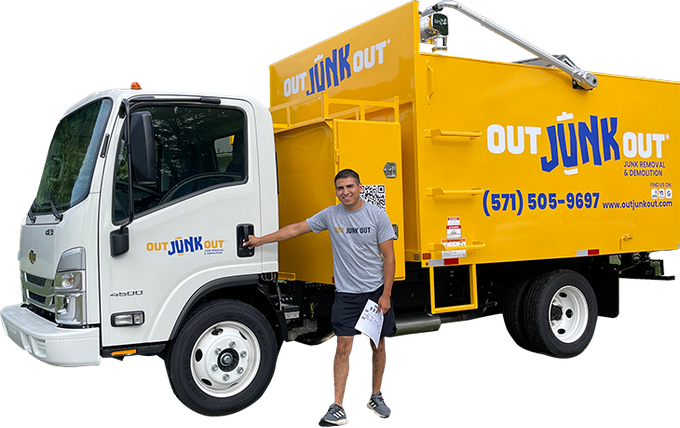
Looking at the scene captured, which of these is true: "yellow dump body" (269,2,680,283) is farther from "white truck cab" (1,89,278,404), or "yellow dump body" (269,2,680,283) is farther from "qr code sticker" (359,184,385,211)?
"white truck cab" (1,89,278,404)

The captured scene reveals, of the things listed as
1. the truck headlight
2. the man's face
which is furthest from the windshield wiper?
the man's face

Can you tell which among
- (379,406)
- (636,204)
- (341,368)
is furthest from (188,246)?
(636,204)

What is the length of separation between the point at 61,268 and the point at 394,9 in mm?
3753

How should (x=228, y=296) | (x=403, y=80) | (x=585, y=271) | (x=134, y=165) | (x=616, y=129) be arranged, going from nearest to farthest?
1. (x=134, y=165)
2. (x=228, y=296)
3. (x=403, y=80)
4. (x=616, y=129)
5. (x=585, y=271)

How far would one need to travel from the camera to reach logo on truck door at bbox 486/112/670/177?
6840mm

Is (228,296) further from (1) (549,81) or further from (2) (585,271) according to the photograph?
(2) (585,271)

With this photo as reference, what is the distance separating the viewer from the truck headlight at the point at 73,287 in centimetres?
506

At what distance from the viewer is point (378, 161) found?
235 inches

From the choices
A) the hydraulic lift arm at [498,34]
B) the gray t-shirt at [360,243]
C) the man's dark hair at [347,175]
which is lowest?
the gray t-shirt at [360,243]

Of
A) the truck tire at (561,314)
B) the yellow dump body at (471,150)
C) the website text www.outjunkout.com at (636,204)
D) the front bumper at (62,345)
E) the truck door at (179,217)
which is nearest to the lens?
the front bumper at (62,345)

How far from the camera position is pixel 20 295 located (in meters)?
6.13

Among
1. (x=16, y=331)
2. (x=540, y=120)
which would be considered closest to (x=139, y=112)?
(x=16, y=331)

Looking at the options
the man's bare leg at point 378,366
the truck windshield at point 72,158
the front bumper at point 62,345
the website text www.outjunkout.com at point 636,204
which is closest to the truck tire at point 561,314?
the website text www.outjunkout.com at point 636,204

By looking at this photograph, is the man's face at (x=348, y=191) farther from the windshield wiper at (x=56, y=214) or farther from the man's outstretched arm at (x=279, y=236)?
the windshield wiper at (x=56, y=214)
